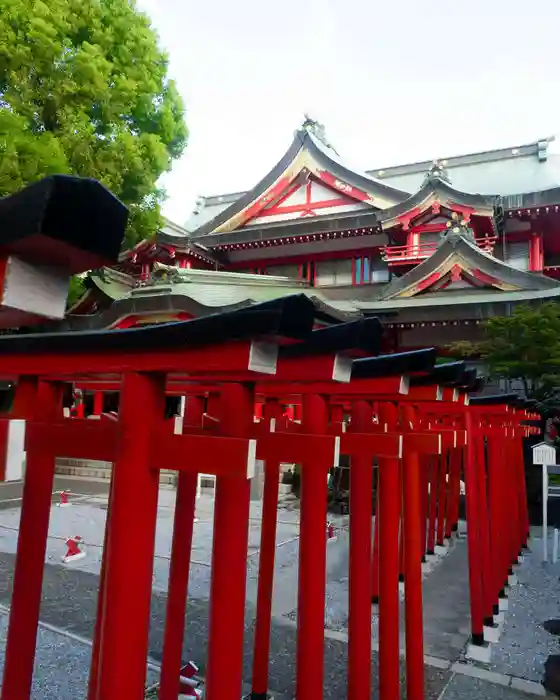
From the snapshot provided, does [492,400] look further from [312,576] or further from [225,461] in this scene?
[225,461]

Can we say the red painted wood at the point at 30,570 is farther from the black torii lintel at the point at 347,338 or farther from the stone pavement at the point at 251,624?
the stone pavement at the point at 251,624

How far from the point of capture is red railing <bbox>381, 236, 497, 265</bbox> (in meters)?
15.3

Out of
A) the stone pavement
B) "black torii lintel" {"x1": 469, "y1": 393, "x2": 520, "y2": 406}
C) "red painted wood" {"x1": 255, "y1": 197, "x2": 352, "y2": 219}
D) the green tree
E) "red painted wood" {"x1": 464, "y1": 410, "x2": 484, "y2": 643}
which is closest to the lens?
the stone pavement

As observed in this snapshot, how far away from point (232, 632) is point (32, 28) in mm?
13320

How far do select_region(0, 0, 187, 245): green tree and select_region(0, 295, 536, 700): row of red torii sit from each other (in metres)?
9.26

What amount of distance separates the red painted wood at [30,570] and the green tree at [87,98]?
9130 mm

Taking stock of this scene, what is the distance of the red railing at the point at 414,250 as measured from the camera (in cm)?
1526

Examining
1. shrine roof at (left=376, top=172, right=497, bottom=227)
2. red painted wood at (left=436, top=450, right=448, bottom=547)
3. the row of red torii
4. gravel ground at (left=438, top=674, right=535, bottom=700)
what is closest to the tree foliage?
red painted wood at (left=436, top=450, right=448, bottom=547)

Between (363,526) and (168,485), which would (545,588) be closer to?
(363,526)

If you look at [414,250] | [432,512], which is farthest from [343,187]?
[432,512]

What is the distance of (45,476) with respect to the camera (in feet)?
9.36

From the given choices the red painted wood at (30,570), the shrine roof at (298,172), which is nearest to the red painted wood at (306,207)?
the shrine roof at (298,172)

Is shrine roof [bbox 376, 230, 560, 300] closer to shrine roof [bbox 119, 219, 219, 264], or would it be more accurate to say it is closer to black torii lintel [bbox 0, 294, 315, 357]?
shrine roof [bbox 119, 219, 219, 264]

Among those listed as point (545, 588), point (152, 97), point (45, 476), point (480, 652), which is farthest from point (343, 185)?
point (45, 476)
